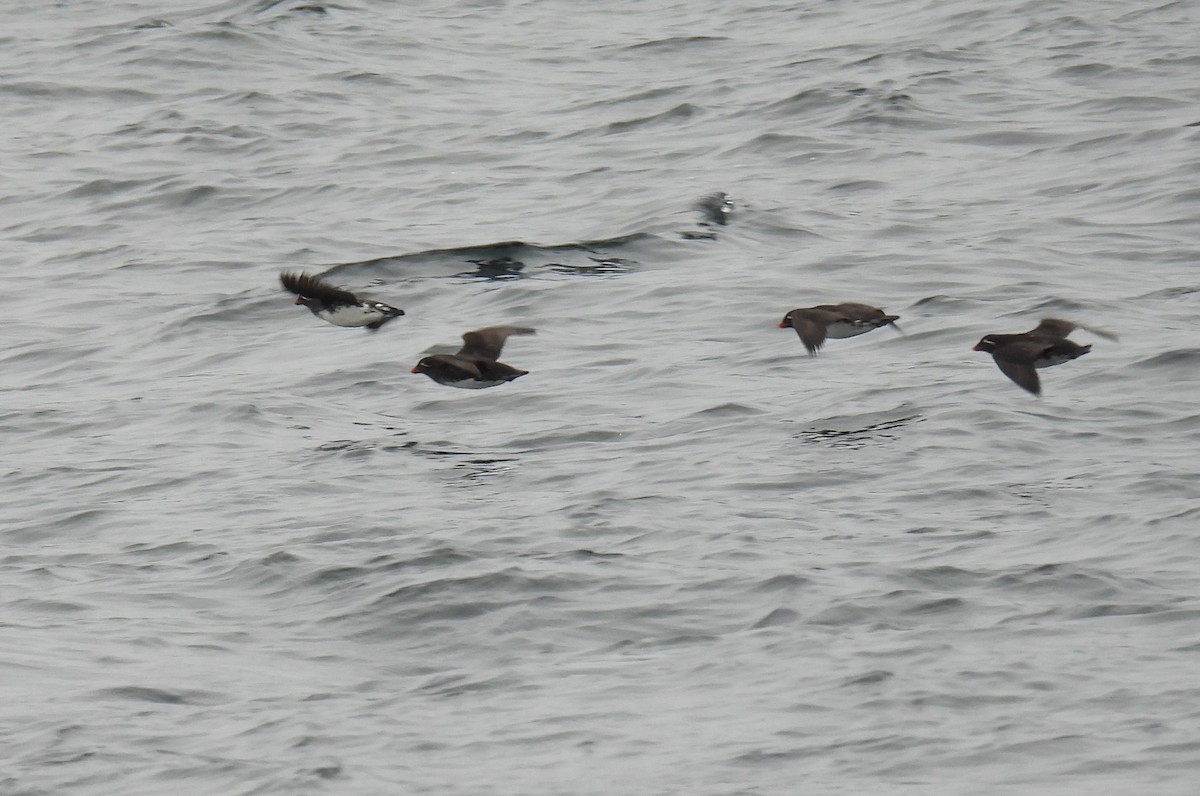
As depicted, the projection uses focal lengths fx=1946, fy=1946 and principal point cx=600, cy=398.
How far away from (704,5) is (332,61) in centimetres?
613

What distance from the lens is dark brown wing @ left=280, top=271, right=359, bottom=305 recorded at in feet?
43.3

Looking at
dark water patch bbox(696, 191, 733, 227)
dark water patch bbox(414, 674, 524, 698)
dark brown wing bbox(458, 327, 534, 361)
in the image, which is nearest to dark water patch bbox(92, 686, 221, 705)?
dark water patch bbox(414, 674, 524, 698)

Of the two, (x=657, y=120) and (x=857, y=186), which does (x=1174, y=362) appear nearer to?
(x=857, y=186)

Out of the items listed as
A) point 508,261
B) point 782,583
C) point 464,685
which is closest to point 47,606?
point 464,685

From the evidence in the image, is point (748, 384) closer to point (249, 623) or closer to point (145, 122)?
point (249, 623)

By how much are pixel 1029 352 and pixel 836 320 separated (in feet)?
4.51

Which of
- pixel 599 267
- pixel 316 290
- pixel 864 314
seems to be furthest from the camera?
pixel 599 267

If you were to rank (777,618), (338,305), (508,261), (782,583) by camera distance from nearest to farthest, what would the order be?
(777,618), (782,583), (338,305), (508,261)

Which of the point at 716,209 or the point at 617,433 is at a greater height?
the point at 617,433

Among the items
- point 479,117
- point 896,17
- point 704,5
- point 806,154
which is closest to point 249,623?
point 806,154

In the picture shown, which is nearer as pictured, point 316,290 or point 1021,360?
point 1021,360

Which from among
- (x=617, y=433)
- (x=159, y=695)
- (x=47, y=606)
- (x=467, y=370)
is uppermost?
(x=159, y=695)

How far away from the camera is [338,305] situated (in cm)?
1356

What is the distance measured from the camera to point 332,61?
27.3 m
